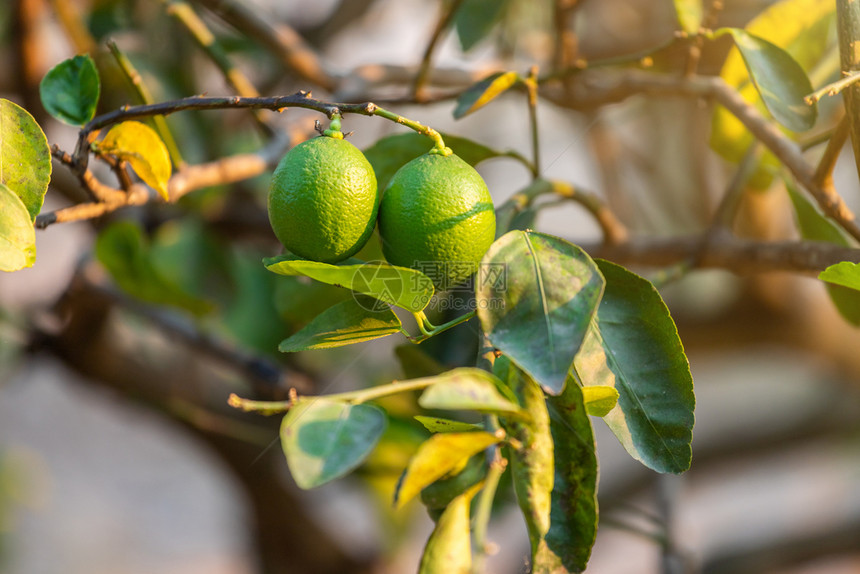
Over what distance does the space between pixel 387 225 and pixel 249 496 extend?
945 mm

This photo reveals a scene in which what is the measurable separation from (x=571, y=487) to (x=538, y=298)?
0.29 ft

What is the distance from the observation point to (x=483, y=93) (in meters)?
0.40

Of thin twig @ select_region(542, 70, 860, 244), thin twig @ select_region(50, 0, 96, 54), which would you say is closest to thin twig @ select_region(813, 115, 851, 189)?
thin twig @ select_region(542, 70, 860, 244)

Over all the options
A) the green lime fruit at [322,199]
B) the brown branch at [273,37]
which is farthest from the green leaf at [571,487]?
the brown branch at [273,37]

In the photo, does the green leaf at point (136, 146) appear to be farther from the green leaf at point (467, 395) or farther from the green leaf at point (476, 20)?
the green leaf at point (476, 20)

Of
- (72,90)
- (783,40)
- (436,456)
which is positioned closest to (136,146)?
(72,90)

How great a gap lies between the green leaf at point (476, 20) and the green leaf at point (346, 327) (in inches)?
19.7

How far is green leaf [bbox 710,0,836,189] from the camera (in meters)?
0.55

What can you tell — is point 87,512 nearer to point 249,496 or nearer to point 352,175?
point 249,496

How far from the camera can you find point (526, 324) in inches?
11.0

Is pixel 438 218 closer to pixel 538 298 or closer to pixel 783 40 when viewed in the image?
pixel 538 298

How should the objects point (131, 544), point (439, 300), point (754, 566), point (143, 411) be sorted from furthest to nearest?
1. point (131, 544)
2. point (754, 566)
3. point (143, 411)
4. point (439, 300)

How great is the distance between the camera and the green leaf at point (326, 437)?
236 millimetres

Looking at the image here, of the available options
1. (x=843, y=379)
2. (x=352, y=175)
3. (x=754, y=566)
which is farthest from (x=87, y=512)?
(x=352, y=175)
